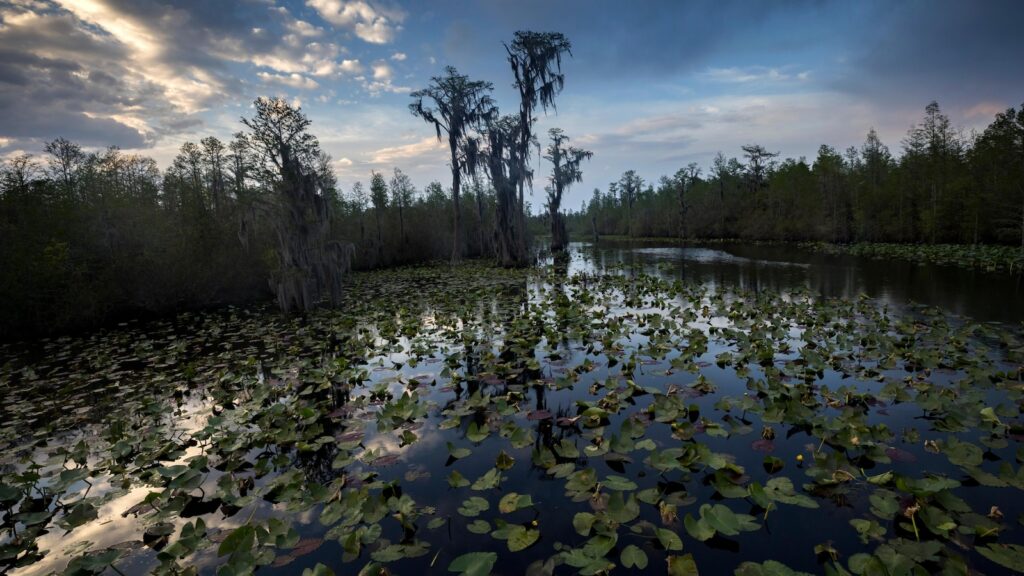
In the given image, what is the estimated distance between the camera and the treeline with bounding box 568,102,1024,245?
99.5 feet

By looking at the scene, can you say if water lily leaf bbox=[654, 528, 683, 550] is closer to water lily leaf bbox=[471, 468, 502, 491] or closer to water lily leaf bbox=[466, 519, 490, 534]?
water lily leaf bbox=[466, 519, 490, 534]

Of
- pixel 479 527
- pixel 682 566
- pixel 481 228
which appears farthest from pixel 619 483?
pixel 481 228

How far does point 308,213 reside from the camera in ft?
47.5

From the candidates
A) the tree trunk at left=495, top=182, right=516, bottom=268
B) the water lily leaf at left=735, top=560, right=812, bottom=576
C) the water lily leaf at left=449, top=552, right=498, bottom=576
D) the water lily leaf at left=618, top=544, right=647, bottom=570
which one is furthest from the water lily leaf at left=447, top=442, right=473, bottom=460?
the tree trunk at left=495, top=182, right=516, bottom=268

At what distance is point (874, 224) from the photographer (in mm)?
41719

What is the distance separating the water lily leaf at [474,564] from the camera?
103 inches

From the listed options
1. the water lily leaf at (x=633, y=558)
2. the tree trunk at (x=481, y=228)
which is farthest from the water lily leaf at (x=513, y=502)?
the tree trunk at (x=481, y=228)

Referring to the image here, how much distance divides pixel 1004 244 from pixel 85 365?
52722mm

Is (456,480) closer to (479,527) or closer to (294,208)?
(479,527)

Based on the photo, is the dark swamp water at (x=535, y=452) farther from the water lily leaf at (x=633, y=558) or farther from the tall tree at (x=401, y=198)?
the tall tree at (x=401, y=198)

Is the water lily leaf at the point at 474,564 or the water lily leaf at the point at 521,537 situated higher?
the water lily leaf at the point at 474,564

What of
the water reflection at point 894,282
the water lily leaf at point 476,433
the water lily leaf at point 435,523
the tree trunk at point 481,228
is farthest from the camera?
the tree trunk at point 481,228

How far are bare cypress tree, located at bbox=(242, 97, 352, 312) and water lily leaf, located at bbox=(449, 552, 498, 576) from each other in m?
13.4

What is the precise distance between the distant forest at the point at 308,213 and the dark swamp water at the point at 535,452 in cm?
510
